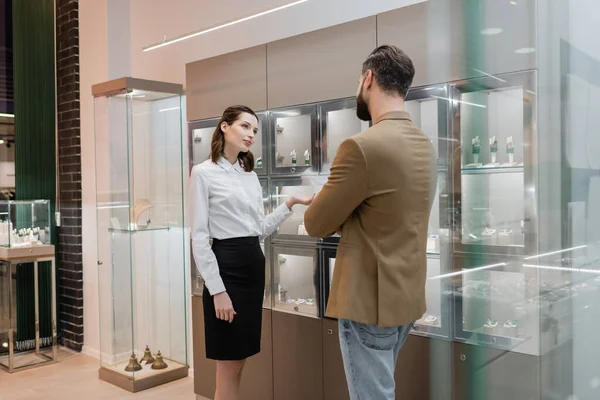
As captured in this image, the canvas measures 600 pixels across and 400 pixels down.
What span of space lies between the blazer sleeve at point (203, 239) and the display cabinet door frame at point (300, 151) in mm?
639

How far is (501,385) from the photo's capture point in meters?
2.01

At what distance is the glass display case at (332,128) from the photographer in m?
2.85

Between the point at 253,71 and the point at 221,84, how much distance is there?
276mm

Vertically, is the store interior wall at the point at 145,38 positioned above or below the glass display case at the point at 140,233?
above

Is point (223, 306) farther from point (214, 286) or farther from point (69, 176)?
point (69, 176)

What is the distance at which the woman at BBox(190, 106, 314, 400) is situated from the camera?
2.53 metres

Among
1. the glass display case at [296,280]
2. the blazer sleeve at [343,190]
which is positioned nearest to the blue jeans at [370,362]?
the blazer sleeve at [343,190]

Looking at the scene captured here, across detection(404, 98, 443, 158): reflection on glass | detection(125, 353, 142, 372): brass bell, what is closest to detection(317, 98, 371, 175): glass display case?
detection(404, 98, 443, 158): reflection on glass

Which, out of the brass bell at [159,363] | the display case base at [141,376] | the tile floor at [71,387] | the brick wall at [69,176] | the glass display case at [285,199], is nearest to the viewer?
the glass display case at [285,199]

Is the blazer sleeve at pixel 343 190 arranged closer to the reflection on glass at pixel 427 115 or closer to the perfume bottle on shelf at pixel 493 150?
the perfume bottle on shelf at pixel 493 150

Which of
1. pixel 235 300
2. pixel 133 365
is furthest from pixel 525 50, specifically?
pixel 133 365

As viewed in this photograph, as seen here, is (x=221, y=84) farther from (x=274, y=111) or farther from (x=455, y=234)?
(x=455, y=234)

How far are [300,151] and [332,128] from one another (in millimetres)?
251

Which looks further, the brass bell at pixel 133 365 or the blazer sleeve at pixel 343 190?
the brass bell at pixel 133 365
